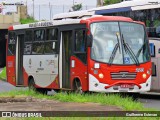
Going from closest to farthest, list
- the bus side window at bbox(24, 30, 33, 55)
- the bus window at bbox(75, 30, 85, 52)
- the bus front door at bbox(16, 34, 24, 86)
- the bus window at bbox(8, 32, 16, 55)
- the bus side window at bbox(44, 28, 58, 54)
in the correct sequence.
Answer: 1. the bus window at bbox(75, 30, 85, 52)
2. the bus side window at bbox(44, 28, 58, 54)
3. the bus side window at bbox(24, 30, 33, 55)
4. the bus front door at bbox(16, 34, 24, 86)
5. the bus window at bbox(8, 32, 16, 55)

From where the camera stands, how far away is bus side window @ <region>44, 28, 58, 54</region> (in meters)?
22.8

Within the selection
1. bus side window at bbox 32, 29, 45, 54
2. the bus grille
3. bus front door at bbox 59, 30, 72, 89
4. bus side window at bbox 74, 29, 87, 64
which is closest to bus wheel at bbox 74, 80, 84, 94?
bus front door at bbox 59, 30, 72, 89

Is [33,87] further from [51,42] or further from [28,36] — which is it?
[51,42]

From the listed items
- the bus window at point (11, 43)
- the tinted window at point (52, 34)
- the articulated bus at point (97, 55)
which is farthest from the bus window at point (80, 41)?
the bus window at point (11, 43)

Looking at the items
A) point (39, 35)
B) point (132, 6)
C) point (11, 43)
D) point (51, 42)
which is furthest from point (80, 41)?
point (11, 43)

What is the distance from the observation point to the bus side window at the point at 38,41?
948 inches

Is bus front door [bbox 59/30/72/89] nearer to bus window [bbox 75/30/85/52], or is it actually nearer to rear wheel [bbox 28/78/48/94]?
bus window [bbox 75/30/85/52]

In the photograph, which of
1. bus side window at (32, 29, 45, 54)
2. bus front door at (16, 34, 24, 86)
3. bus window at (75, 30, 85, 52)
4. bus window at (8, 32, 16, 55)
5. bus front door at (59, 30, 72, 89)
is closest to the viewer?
bus window at (75, 30, 85, 52)

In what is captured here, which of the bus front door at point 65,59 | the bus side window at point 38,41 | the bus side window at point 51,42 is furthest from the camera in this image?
the bus side window at point 38,41

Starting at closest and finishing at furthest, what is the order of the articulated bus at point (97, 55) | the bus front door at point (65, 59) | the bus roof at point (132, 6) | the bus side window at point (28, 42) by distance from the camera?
the articulated bus at point (97, 55) → the bus front door at point (65, 59) → the bus roof at point (132, 6) → the bus side window at point (28, 42)

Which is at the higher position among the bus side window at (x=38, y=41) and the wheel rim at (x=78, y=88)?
the bus side window at (x=38, y=41)

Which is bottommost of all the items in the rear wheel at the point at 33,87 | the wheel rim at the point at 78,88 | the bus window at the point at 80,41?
the rear wheel at the point at 33,87

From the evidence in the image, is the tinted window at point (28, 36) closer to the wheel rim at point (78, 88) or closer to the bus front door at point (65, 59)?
the bus front door at point (65, 59)

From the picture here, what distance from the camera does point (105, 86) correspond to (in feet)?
65.5
